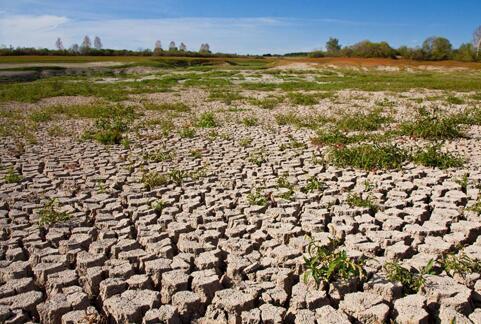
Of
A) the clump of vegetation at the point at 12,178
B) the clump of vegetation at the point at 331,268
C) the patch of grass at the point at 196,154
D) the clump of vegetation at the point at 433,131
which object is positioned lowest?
the clump of vegetation at the point at 12,178

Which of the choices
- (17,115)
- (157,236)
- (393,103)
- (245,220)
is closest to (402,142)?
(245,220)

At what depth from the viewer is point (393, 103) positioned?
1725 centimetres

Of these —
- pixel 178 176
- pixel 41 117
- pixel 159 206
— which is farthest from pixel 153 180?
pixel 41 117

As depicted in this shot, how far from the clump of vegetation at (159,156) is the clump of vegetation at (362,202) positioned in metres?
3.94

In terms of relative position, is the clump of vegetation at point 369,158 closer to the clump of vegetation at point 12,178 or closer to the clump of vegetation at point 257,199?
the clump of vegetation at point 257,199

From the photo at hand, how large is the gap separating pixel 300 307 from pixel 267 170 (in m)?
4.00

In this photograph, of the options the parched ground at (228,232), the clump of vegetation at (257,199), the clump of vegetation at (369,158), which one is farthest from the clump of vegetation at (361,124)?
the clump of vegetation at (257,199)

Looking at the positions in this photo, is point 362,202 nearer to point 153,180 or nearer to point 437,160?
point 437,160

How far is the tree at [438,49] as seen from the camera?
57.5 metres

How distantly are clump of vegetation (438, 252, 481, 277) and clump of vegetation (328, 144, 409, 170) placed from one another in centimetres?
330

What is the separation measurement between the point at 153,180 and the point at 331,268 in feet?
12.2

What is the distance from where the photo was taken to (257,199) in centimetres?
563

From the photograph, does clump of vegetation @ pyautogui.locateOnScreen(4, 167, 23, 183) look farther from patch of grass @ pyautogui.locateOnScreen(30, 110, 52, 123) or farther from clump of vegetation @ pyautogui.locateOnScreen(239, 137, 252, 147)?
patch of grass @ pyautogui.locateOnScreen(30, 110, 52, 123)

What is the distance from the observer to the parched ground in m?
3.25
